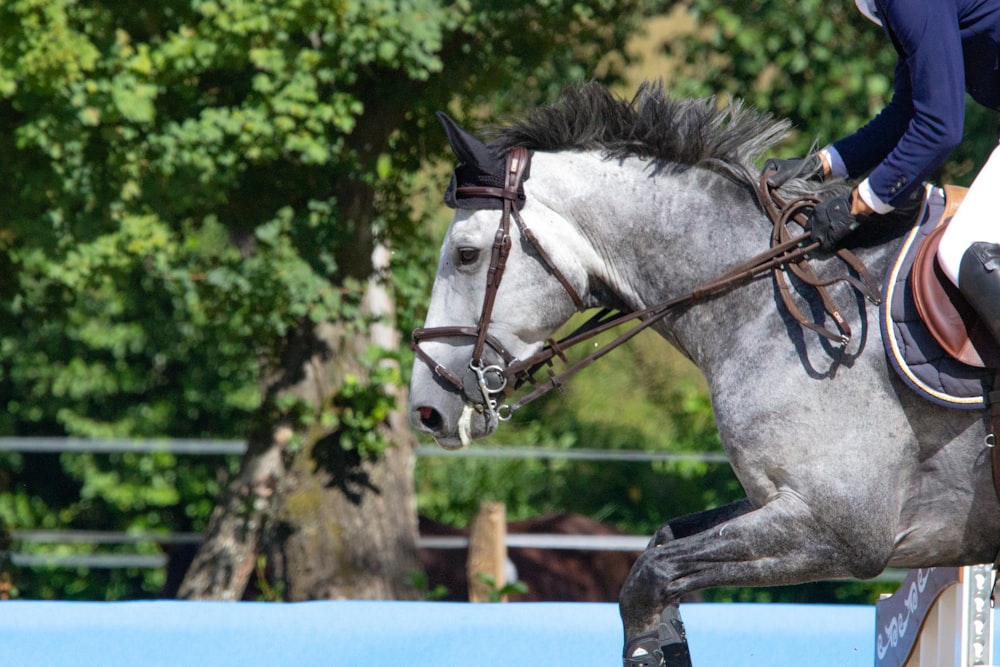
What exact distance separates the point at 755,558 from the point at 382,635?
1813 millimetres

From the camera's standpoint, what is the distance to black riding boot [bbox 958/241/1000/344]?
99.7 inches

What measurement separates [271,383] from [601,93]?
396 centimetres

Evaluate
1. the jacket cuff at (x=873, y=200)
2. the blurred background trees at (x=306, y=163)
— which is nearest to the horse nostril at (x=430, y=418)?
the jacket cuff at (x=873, y=200)

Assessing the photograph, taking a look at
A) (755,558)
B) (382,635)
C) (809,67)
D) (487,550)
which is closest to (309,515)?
(487,550)

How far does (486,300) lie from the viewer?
287 cm

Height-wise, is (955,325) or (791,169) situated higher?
(791,169)

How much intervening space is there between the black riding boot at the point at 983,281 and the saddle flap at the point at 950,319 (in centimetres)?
5

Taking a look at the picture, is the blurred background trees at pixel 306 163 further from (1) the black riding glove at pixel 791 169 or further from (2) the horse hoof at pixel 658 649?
(2) the horse hoof at pixel 658 649

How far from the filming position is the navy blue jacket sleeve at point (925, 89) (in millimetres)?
2592

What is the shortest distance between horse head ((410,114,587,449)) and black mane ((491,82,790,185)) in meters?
0.15

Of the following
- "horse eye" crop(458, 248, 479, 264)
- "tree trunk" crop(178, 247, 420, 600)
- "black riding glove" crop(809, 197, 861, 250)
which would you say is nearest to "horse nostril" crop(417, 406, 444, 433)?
"horse eye" crop(458, 248, 479, 264)

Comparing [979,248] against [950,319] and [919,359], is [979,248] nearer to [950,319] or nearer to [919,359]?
[950,319]

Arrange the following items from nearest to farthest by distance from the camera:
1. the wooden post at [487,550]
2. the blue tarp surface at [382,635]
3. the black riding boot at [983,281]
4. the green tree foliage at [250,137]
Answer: the black riding boot at [983,281] < the blue tarp surface at [382,635] < the green tree foliage at [250,137] < the wooden post at [487,550]

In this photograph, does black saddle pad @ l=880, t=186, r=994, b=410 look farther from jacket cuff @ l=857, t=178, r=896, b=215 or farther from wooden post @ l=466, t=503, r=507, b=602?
wooden post @ l=466, t=503, r=507, b=602
